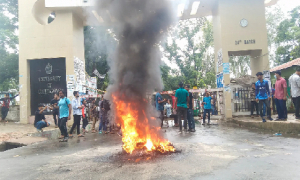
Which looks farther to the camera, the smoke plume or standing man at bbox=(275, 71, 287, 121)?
standing man at bbox=(275, 71, 287, 121)

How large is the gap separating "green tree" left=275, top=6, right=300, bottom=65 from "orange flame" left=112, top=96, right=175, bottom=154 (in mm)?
24121

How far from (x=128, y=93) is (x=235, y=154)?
2.55m

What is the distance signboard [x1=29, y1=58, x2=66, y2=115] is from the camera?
12773 millimetres

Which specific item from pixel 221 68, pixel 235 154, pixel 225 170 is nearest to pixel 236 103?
pixel 221 68

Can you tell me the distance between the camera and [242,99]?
12453 millimetres

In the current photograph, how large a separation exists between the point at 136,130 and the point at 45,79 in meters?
9.57

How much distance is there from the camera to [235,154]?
4.41 metres

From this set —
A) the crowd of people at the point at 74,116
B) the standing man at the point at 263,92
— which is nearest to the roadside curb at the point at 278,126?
the standing man at the point at 263,92

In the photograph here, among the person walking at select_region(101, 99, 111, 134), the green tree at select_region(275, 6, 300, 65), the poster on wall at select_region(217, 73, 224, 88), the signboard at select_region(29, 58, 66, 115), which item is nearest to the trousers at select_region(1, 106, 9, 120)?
the signboard at select_region(29, 58, 66, 115)

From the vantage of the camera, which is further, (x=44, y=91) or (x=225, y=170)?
(x=44, y=91)

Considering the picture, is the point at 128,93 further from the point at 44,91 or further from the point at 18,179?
the point at 44,91

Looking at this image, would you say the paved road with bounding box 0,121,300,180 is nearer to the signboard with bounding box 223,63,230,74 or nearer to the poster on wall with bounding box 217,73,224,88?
the signboard with bounding box 223,63,230,74

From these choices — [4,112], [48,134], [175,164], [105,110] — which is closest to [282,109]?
[175,164]

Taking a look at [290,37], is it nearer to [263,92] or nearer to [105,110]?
[263,92]
